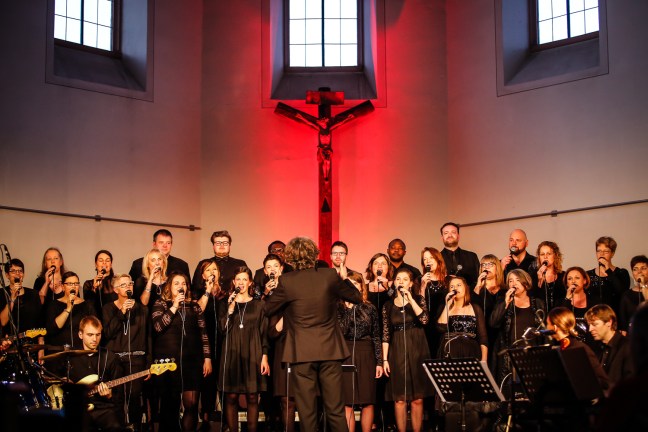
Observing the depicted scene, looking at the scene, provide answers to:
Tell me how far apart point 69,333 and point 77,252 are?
8.28 ft

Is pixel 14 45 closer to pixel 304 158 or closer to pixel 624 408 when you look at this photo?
pixel 304 158

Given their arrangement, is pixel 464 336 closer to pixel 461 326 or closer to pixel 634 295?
pixel 461 326

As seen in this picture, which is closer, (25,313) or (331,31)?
(25,313)

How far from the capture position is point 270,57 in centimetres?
1272

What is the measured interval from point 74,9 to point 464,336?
7.21m

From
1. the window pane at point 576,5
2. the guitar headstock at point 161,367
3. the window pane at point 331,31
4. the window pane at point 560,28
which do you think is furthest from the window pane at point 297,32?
the guitar headstock at point 161,367

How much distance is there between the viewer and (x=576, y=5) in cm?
1201

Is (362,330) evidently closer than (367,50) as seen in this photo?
Yes

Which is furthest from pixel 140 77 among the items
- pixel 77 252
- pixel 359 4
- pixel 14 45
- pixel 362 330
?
pixel 362 330

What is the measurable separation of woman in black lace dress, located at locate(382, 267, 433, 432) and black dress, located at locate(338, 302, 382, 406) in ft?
0.34

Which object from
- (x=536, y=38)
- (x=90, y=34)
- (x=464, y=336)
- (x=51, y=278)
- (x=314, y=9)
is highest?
(x=314, y=9)

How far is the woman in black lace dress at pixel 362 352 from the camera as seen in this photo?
28.1ft

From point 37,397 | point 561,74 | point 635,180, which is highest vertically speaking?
point 561,74

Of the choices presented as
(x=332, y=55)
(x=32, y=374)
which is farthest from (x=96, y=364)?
(x=332, y=55)
